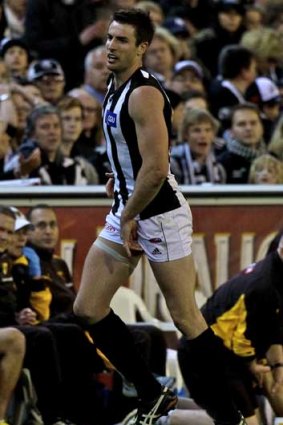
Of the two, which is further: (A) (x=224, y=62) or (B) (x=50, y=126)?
(A) (x=224, y=62)

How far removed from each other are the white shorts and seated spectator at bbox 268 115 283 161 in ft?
19.6

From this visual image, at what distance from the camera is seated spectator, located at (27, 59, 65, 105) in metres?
14.5

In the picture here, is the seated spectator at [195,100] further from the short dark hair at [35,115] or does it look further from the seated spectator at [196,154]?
the short dark hair at [35,115]

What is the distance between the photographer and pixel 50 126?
13.0 m

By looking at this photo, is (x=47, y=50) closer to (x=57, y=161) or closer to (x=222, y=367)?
(x=57, y=161)

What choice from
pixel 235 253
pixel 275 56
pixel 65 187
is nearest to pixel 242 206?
pixel 235 253

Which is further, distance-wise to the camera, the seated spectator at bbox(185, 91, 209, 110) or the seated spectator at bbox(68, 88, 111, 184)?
the seated spectator at bbox(185, 91, 209, 110)

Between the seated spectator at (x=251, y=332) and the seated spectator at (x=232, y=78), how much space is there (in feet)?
20.0

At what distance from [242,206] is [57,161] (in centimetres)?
154

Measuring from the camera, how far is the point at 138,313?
1224cm

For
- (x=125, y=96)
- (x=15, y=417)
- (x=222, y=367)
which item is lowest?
(x=15, y=417)

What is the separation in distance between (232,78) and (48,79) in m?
2.47

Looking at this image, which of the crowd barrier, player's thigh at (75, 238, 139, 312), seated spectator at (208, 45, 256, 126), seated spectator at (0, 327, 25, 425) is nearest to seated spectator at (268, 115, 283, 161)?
seated spectator at (208, 45, 256, 126)

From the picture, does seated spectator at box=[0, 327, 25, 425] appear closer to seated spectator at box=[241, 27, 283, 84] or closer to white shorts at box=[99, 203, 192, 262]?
white shorts at box=[99, 203, 192, 262]
